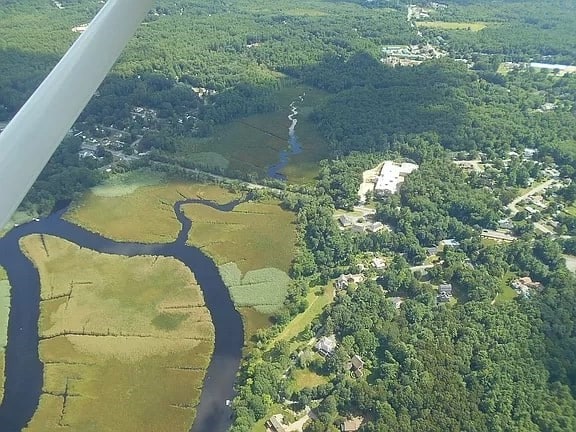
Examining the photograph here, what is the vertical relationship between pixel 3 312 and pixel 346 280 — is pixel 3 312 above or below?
below

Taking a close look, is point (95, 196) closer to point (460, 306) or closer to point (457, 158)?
point (460, 306)

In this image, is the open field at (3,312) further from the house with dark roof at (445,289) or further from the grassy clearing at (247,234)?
the house with dark roof at (445,289)

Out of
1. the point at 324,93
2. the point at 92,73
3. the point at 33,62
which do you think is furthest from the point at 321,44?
the point at 92,73

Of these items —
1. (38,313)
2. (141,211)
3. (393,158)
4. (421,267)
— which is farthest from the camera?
(393,158)

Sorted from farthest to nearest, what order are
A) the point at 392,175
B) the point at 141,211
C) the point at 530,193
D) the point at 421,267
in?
1. the point at 392,175
2. the point at 530,193
3. the point at 141,211
4. the point at 421,267

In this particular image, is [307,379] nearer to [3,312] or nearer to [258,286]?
[258,286]

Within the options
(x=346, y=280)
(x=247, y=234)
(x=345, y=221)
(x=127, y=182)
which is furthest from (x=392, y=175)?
(x=127, y=182)

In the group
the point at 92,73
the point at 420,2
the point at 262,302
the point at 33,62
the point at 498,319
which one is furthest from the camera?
the point at 420,2
